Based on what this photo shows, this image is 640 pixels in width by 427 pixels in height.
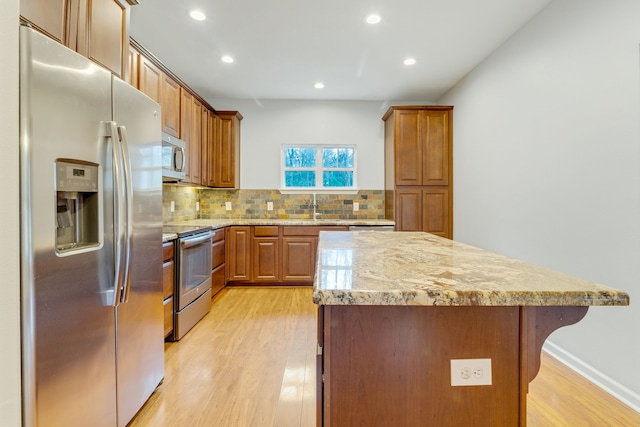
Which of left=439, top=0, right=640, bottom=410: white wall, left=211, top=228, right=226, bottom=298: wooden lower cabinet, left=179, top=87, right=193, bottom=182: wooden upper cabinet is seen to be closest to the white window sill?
left=211, top=228, right=226, bottom=298: wooden lower cabinet

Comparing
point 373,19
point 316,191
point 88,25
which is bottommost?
point 316,191

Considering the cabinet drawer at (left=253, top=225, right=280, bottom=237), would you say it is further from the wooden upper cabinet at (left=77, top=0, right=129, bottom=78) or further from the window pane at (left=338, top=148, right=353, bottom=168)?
the wooden upper cabinet at (left=77, top=0, right=129, bottom=78)

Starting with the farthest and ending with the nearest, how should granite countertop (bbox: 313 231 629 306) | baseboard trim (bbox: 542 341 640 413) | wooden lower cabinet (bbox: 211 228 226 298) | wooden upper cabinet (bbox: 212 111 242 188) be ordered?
wooden upper cabinet (bbox: 212 111 242 188)
wooden lower cabinet (bbox: 211 228 226 298)
baseboard trim (bbox: 542 341 640 413)
granite countertop (bbox: 313 231 629 306)

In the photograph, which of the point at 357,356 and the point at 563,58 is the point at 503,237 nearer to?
the point at 563,58

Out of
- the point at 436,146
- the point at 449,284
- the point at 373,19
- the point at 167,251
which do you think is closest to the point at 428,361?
the point at 449,284

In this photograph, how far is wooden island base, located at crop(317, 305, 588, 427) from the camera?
0.89 m

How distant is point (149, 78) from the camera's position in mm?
2695

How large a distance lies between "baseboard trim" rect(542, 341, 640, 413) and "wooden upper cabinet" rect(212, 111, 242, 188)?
393cm

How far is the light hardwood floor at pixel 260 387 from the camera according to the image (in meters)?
1.71

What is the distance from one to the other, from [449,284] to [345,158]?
13.6 feet

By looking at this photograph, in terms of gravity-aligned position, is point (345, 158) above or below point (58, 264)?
above

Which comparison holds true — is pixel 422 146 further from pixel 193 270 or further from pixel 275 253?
pixel 193 270

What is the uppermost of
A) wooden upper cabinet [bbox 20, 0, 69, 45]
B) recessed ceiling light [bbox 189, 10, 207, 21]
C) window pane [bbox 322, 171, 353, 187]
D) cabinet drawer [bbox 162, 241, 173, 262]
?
recessed ceiling light [bbox 189, 10, 207, 21]

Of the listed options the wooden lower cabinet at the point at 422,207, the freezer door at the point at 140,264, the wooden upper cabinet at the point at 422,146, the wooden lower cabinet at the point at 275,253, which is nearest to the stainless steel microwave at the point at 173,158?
the freezer door at the point at 140,264
